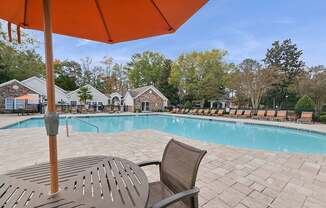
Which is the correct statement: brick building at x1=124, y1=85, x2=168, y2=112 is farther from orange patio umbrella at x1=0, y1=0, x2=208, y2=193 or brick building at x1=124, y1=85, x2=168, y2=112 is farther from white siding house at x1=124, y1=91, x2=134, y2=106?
orange patio umbrella at x1=0, y1=0, x2=208, y2=193

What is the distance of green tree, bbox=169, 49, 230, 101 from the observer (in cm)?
2661

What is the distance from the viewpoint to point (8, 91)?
18.3 metres

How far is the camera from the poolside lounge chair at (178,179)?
1413mm

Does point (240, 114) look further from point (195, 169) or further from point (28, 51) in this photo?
point (28, 51)

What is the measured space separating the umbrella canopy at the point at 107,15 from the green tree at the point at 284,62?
3212cm

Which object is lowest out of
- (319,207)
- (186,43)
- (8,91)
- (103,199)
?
(319,207)

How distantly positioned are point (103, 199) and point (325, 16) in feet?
89.2

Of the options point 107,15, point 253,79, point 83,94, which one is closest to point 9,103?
point 83,94

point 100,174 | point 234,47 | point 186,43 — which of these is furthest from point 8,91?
point 234,47

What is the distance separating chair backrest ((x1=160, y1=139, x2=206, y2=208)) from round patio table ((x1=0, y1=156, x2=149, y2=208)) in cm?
34

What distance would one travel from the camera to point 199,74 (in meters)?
27.2

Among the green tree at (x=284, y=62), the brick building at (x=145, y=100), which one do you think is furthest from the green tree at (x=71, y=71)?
the green tree at (x=284, y=62)

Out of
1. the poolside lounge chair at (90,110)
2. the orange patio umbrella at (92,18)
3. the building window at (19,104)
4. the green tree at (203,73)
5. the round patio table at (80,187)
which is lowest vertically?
the round patio table at (80,187)

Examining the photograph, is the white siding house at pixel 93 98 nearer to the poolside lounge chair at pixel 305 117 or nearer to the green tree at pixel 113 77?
the green tree at pixel 113 77
